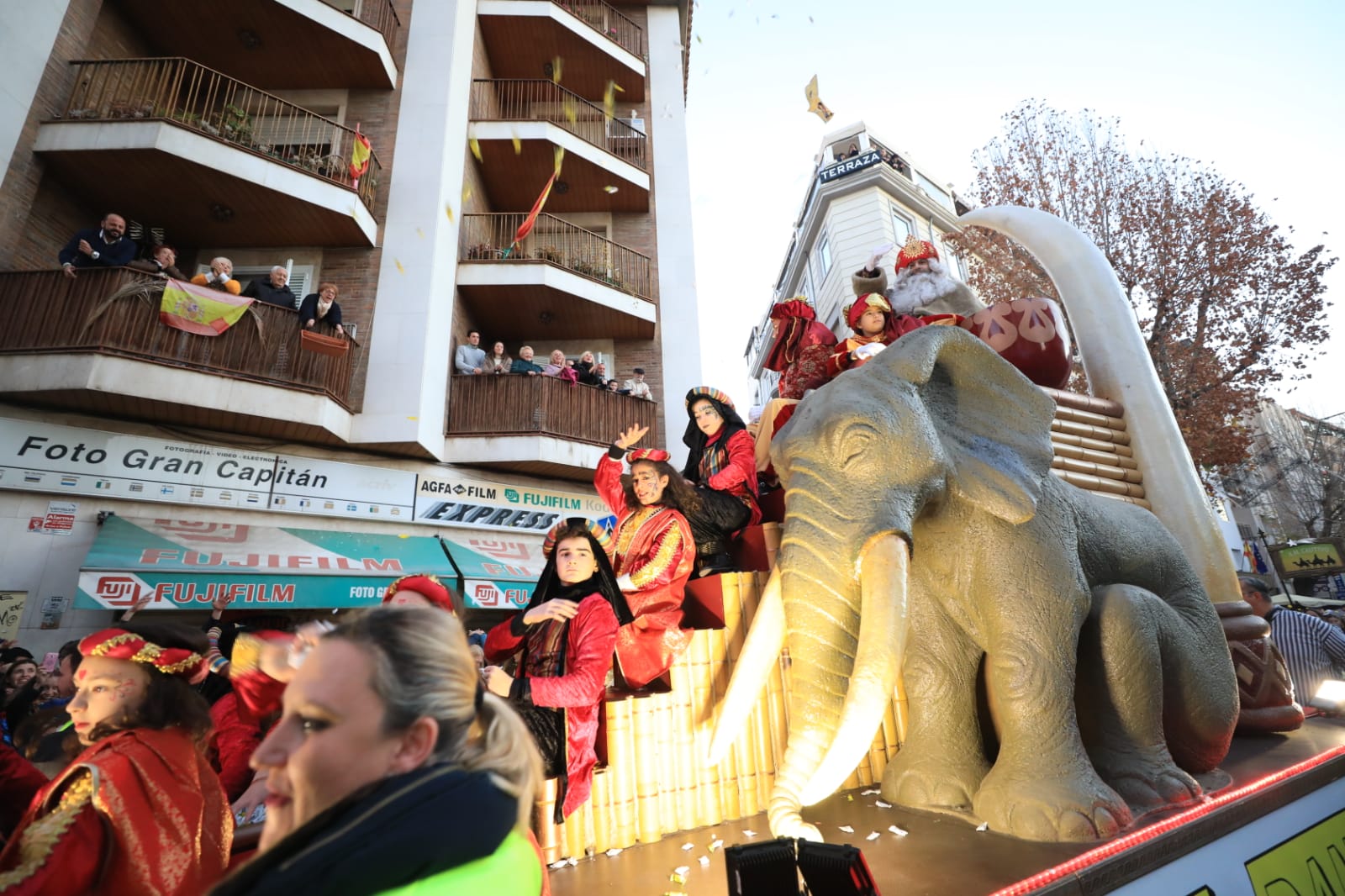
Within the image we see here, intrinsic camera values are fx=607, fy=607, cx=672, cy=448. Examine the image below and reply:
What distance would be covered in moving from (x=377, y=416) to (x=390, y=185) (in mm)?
4250

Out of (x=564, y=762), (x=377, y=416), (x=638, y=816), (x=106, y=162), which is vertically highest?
(x=106, y=162)

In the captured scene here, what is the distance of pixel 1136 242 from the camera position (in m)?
11.6

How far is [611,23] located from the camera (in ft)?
48.0

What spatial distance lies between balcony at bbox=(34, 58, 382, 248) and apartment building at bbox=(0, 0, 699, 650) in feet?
0.13

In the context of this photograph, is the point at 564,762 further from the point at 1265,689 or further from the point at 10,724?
the point at 10,724

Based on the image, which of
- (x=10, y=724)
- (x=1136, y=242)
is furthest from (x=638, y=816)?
(x=1136, y=242)

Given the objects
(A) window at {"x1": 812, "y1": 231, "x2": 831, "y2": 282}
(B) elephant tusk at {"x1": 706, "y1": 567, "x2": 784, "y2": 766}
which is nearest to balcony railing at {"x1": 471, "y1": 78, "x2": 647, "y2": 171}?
(A) window at {"x1": 812, "y1": 231, "x2": 831, "y2": 282}

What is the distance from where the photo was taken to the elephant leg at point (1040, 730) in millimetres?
1966

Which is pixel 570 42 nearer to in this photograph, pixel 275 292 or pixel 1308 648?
pixel 275 292

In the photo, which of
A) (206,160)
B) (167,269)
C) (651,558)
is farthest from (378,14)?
(651,558)

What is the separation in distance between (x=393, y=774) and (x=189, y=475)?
9.01 metres

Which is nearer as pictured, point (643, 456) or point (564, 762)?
point (564, 762)

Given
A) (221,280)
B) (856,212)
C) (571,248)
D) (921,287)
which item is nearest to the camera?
(921,287)

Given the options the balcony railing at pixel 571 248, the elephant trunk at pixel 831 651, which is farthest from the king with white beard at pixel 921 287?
the balcony railing at pixel 571 248
